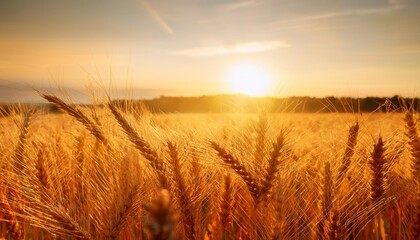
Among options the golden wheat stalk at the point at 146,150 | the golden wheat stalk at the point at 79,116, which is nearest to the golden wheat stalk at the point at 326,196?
the golden wheat stalk at the point at 146,150

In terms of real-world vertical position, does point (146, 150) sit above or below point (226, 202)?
above

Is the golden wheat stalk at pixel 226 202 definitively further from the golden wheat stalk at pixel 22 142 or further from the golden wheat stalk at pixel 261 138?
the golden wheat stalk at pixel 22 142

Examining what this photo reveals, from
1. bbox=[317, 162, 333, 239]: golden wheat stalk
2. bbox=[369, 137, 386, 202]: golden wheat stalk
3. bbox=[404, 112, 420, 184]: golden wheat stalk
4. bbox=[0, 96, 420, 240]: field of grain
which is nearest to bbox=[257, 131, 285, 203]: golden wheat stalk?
bbox=[0, 96, 420, 240]: field of grain

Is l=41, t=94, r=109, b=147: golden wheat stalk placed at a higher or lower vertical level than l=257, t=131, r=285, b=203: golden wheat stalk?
higher

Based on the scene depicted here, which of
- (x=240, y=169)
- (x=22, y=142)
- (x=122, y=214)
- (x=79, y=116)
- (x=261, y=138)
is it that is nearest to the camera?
(x=122, y=214)

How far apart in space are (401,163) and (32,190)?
7.77 ft

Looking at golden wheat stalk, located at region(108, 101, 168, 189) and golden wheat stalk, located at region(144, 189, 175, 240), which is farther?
golden wheat stalk, located at region(108, 101, 168, 189)

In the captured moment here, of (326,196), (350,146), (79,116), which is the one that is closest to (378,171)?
(350,146)

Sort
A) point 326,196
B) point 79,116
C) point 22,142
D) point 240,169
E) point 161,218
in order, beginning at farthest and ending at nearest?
1. point 22,142
2. point 79,116
3. point 240,169
4. point 326,196
5. point 161,218

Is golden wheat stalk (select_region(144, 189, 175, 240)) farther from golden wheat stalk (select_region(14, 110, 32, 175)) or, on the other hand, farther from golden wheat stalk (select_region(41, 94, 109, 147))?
golden wheat stalk (select_region(14, 110, 32, 175))

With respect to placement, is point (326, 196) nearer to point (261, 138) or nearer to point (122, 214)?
point (261, 138)

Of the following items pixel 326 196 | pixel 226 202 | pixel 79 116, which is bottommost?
pixel 226 202

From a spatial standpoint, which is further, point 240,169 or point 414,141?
point 414,141

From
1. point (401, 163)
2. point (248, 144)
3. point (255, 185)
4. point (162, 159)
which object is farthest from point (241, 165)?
point (401, 163)
